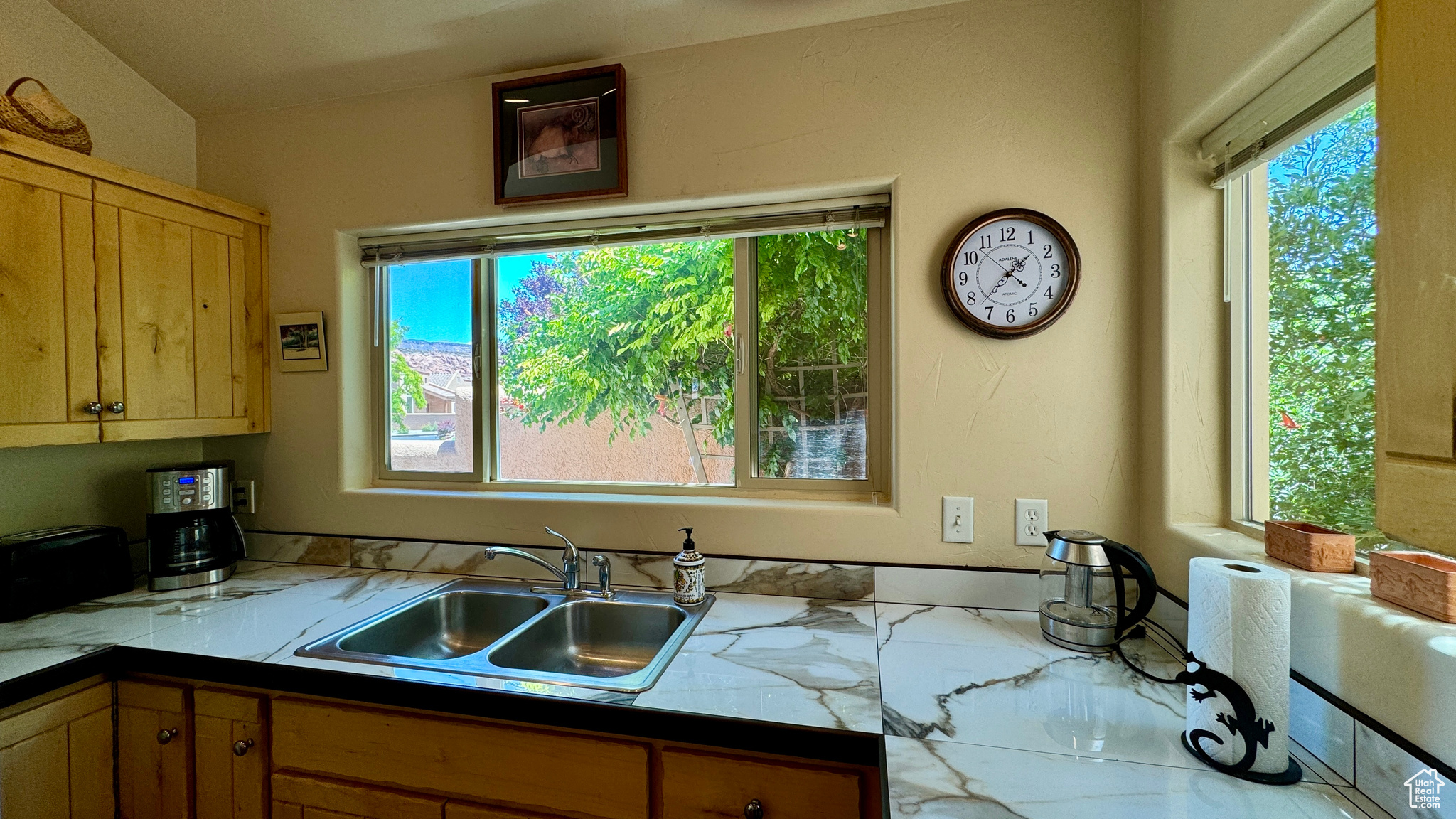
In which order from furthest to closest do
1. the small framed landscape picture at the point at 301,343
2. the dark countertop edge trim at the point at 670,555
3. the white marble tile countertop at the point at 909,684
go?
the small framed landscape picture at the point at 301,343 < the dark countertop edge trim at the point at 670,555 < the white marble tile countertop at the point at 909,684

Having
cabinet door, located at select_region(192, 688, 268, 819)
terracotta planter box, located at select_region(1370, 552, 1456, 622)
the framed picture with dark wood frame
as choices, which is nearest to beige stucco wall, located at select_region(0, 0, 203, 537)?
cabinet door, located at select_region(192, 688, 268, 819)

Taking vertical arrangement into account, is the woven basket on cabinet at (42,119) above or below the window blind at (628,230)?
above

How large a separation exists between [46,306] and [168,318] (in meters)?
0.27

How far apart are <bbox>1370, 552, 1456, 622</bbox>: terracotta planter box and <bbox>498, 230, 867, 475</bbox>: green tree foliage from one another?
3.75ft

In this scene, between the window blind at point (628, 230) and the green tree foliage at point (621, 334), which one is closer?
the window blind at point (628, 230)

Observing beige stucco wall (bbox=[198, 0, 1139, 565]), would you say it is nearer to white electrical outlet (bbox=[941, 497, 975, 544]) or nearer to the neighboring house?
white electrical outlet (bbox=[941, 497, 975, 544])

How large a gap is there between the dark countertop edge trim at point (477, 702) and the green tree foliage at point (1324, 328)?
0.91m

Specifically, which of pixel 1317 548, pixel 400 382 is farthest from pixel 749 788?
pixel 400 382

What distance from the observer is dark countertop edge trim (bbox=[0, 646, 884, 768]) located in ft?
3.31

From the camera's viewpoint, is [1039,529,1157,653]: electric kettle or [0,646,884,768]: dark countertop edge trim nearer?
[0,646,884,768]: dark countertop edge trim

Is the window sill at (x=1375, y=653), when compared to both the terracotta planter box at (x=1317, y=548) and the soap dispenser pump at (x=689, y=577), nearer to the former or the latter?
the terracotta planter box at (x=1317, y=548)

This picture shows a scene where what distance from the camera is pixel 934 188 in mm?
1565

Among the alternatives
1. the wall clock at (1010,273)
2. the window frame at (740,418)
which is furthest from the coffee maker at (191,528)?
the wall clock at (1010,273)

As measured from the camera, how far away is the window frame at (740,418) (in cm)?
176
